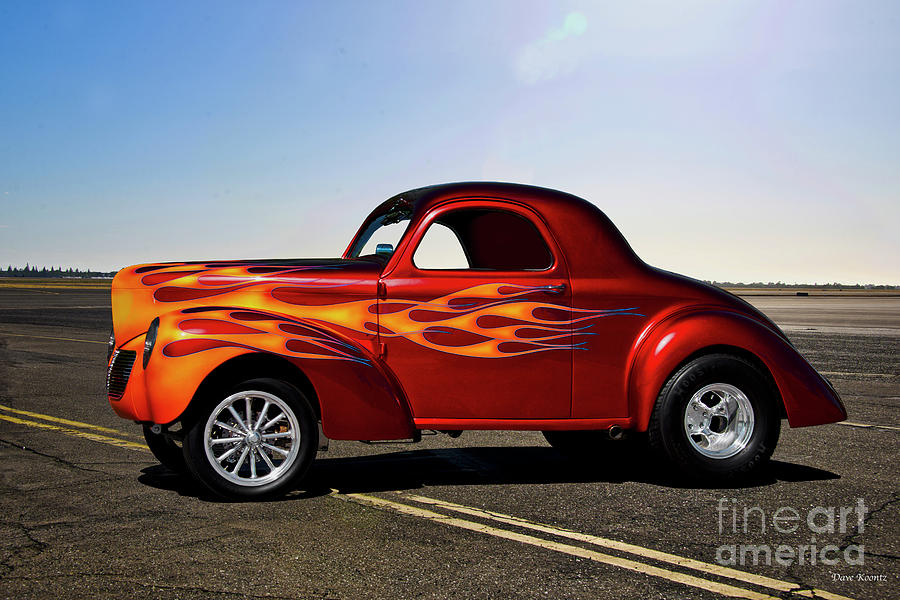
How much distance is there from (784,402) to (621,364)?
121 centimetres

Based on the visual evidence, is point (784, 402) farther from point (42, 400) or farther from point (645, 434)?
point (42, 400)

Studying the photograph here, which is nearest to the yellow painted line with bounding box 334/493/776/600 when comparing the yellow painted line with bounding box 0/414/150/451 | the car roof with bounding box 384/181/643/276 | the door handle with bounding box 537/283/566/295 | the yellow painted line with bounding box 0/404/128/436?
the door handle with bounding box 537/283/566/295

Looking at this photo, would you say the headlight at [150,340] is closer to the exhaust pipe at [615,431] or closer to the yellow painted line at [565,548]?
the yellow painted line at [565,548]

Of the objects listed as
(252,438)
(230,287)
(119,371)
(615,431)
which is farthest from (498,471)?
(119,371)

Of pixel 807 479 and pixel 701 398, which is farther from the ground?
pixel 701 398

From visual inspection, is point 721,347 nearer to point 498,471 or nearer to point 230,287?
point 498,471

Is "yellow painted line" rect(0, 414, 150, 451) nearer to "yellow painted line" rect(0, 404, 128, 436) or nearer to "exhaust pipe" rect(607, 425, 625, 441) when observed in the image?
"yellow painted line" rect(0, 404, 128, 436)

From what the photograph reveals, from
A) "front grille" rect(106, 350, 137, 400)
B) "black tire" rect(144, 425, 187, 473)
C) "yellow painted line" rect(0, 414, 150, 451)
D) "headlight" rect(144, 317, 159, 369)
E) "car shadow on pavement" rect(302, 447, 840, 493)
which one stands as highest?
"headlight" rect(144, 317, 159, 369)

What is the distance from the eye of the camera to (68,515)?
459 cm

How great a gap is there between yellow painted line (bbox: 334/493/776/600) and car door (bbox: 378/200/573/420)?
0.61 meters

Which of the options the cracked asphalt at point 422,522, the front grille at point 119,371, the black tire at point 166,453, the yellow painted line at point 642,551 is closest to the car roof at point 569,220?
the cracked asphalt at point 422,522

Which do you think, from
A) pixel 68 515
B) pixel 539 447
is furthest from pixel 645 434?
pixel 68 515

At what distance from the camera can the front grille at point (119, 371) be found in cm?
507

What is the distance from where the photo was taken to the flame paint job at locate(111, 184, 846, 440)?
193 inches
